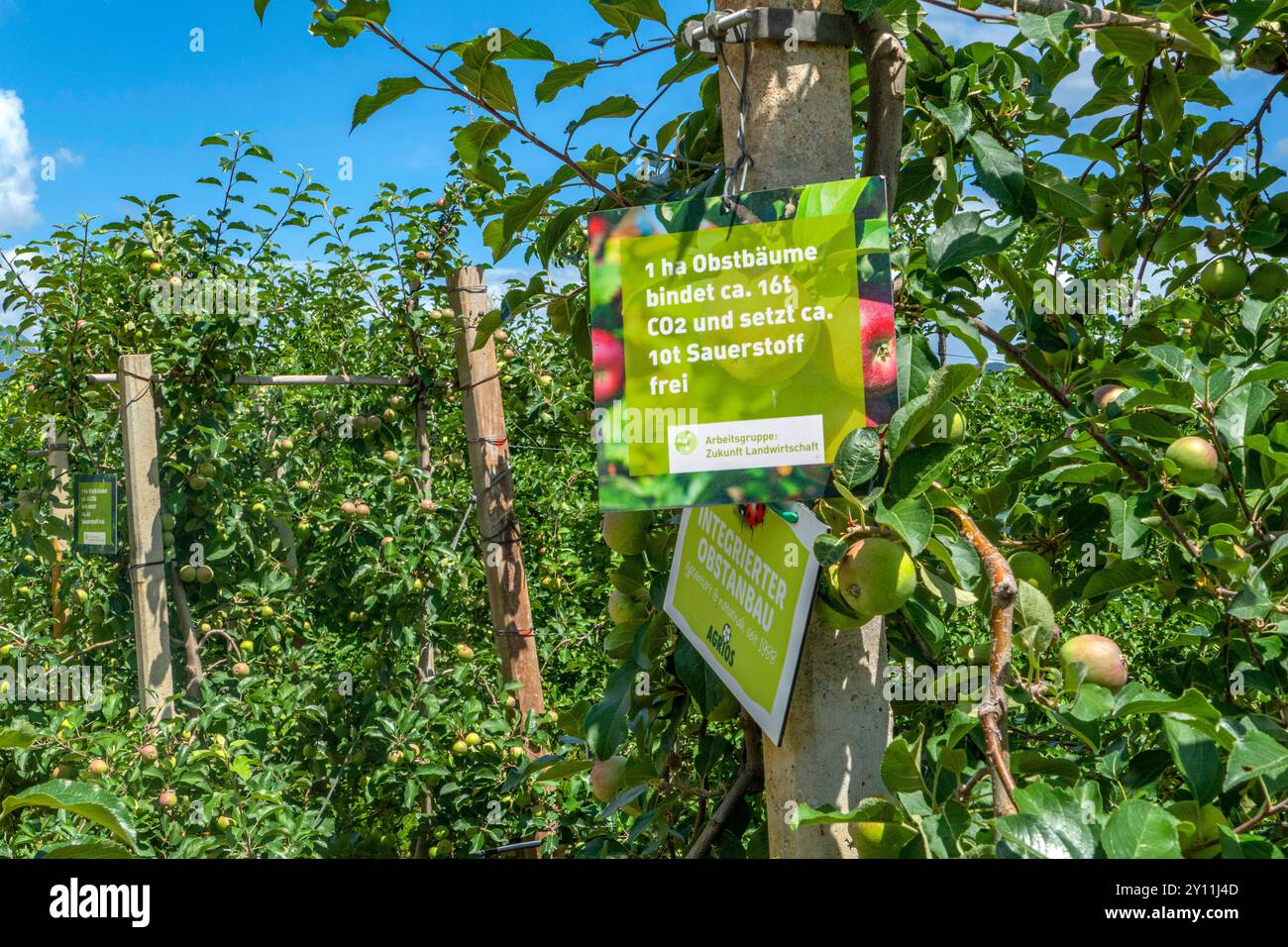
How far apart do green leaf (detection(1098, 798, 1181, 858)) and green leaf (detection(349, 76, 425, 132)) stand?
93cm

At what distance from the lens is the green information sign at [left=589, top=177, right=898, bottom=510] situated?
852mm

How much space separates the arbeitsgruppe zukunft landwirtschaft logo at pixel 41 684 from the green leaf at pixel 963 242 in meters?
2.47

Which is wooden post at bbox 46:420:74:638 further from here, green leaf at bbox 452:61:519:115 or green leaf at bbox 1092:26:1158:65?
green leaf at bbox 1092:26:1158:65

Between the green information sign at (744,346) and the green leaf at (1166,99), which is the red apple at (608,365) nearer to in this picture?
the green information sign at (744,346)

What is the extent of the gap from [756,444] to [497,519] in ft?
6.38

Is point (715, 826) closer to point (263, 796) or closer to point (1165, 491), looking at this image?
point (1165, 491)

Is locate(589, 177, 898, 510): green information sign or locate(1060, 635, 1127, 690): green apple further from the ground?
locate(589, 177, 898, 510): green information sign

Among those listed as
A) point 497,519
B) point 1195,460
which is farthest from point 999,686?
point 497,519

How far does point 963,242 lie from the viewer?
1.02m

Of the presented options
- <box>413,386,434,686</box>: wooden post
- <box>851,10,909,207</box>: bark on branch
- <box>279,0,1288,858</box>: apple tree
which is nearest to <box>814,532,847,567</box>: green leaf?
<box>279,0,1288,858</box>: apple tree

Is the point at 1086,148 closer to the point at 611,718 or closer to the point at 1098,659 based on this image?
the point at 1098,659

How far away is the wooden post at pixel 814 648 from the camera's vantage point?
90 cm

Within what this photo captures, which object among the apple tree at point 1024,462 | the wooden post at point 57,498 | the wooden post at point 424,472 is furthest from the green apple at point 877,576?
the wooden post at point 57,498
